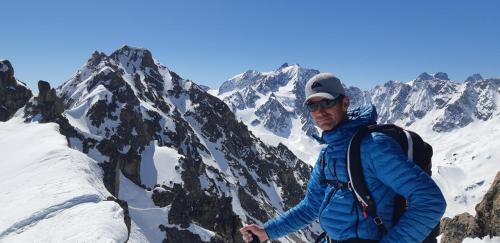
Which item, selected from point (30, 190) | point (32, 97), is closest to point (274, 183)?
point (32, 97)

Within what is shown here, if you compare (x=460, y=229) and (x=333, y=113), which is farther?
(x=460, y=229)

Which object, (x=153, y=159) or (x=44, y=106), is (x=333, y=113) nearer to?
(x=44, y=106)

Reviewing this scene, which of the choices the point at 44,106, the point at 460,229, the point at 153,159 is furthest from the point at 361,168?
the point at 153,159

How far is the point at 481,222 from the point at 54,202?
18389mm

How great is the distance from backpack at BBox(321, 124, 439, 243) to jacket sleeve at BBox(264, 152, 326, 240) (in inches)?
48.5

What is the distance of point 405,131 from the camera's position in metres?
5.10

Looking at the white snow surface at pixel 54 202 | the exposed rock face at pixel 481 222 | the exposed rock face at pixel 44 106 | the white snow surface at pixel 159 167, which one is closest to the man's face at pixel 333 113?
the white snow surface at pixel 54 202

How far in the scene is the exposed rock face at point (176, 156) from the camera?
6769 cm

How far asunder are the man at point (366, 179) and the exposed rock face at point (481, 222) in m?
12.8

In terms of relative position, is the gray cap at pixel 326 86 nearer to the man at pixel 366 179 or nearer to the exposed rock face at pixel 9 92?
the man at pixel 366 179

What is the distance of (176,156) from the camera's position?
113312 millimetres

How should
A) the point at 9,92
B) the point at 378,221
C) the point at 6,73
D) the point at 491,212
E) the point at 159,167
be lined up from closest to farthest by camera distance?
the point at 378,221
the point at 491,212
the point at 9,92
the point at 6,73
the point at 159,167

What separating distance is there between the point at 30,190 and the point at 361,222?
23.7 meters

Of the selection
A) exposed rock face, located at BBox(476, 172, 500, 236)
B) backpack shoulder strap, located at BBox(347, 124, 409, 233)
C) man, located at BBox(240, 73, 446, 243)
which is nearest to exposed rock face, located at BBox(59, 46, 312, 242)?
exposed rock face, located at BBox(476, 172, 500, 236)
